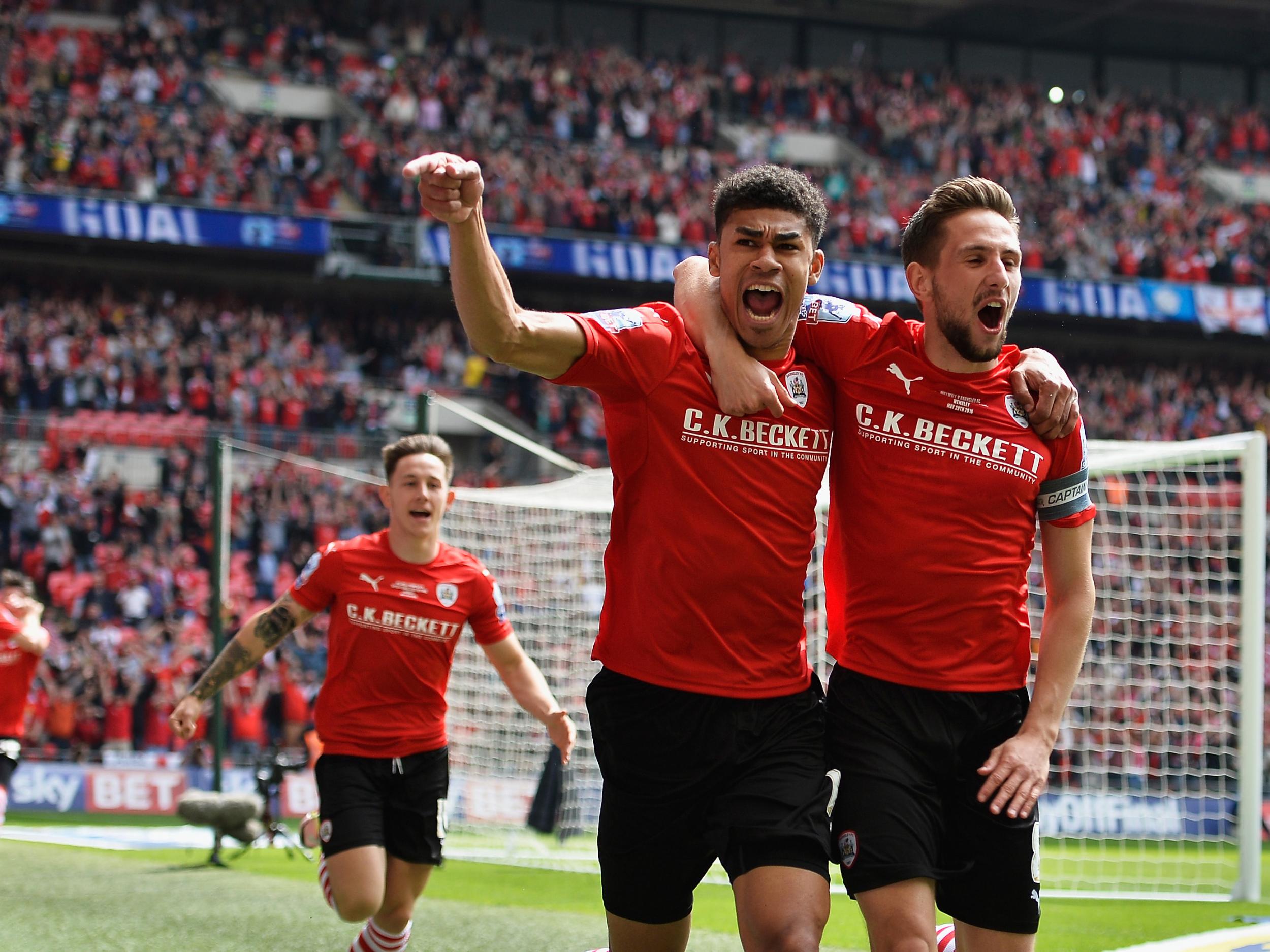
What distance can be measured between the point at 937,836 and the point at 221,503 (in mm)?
8984

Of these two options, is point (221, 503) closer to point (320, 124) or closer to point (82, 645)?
point (82, 645)

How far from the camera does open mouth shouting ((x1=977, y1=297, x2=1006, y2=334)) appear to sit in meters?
4.12

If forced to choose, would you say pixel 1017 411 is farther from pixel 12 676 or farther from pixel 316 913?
pixel 12 676

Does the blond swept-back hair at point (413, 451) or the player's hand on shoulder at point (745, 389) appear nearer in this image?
→ the player's hand on shoulder at point (745, 389)

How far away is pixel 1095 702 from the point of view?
43.9 feet

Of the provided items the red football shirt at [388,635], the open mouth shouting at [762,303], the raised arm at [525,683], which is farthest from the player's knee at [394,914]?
the open mouth shouting at [762,303]

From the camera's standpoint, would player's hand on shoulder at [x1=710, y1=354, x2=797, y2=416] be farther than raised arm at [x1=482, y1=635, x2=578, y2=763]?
No

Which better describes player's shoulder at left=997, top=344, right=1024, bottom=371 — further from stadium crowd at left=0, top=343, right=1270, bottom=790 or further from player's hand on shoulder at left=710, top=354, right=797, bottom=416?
stadium crowd at left=0, top=343, right=1270, bottom=790

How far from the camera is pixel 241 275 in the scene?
29.3 metres

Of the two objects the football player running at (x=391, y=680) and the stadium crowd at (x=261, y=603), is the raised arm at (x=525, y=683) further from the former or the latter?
the stadium crowd at (x=261, y=603)

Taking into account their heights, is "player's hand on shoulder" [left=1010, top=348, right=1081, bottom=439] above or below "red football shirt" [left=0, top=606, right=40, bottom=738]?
above

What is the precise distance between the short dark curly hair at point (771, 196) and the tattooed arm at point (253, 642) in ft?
11.5

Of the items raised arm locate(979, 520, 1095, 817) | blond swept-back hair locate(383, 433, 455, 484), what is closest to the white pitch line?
raised arm locate(979, 520, 1095, 817)

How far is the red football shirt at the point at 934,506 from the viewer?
4105mm
